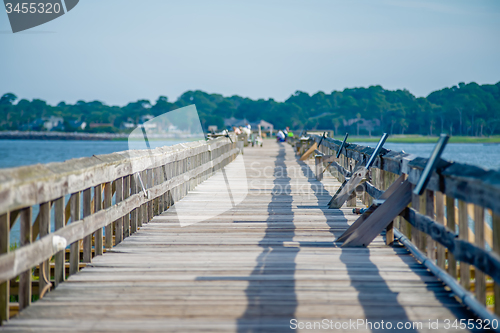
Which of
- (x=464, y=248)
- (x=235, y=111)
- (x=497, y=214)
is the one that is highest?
(x=235, y=111)

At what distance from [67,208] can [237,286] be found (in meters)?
Answer: 2.33

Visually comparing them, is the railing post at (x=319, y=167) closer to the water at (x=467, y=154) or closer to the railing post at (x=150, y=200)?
the railing post at (x=150, y=200)

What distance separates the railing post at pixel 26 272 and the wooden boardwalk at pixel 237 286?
0.26 ft

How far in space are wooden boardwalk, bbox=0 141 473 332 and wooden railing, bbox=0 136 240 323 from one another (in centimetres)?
18

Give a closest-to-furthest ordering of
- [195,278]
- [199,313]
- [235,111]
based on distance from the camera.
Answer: [199,313] < [195,278] < [235,111]

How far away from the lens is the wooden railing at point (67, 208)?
338cm

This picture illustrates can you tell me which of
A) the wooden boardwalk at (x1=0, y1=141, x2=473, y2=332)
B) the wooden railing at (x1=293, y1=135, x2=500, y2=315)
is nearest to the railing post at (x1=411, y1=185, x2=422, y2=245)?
the wooden railing at (x1=293, y1=135, x2=500, y2=315)

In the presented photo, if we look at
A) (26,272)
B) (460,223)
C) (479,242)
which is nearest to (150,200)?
(26,272)

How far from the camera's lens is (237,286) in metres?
4.21

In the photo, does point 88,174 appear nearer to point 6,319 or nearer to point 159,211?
point 6,319

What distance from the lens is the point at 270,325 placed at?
3367 mm

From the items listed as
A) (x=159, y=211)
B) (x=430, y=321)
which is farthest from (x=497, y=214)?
(x=159, y=211)

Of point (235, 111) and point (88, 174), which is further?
point (235, 111)

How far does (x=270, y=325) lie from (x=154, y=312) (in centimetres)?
88
